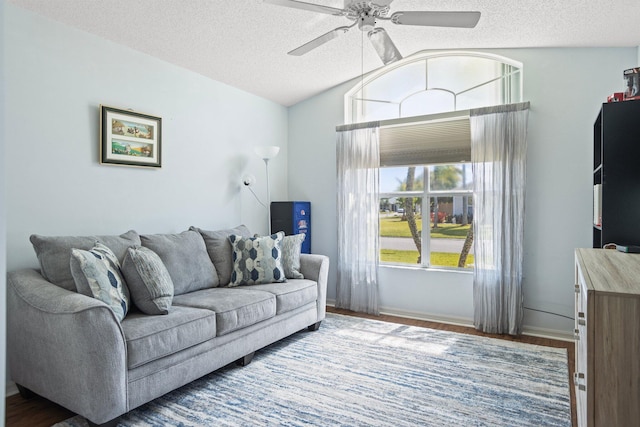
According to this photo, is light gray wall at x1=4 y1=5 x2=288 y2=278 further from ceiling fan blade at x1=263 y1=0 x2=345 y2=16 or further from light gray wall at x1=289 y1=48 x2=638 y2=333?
light gray wall at x1=289 y1=48 x2=638 y2=333

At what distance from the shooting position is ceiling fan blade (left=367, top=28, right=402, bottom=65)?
2.43 metres

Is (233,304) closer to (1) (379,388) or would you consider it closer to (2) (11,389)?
(1) (379,388)

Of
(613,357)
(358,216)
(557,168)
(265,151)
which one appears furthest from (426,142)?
(613,357)

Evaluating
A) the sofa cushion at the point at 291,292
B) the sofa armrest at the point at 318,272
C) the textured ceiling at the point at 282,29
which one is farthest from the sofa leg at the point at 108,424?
the textured ceiling at the point at 282,29

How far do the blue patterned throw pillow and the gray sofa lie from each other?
0.11 m

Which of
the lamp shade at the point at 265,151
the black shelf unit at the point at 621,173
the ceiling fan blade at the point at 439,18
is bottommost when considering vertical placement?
the black shelf unit at the point at 621,173

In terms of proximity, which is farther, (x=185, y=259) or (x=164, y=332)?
(x=185, y=259)

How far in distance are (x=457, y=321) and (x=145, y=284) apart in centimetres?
305

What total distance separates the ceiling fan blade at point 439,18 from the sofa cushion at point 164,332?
218 cm

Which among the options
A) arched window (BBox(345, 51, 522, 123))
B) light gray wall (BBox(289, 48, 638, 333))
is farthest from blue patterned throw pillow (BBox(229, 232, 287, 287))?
arched window (BBox(345, 51, 522, 123))

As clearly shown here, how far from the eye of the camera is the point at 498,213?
3.66 metres

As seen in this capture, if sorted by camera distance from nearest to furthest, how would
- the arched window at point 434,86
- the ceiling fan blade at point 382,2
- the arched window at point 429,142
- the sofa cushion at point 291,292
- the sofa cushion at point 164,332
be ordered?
the sofa cushion at point 164,332 < the ceiling fan blade at point 382,2 < the sofa cushion at point 291,292 < the arched window at point 434,86 < the arched window at point 429,142

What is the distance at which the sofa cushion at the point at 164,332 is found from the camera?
81.7 inches

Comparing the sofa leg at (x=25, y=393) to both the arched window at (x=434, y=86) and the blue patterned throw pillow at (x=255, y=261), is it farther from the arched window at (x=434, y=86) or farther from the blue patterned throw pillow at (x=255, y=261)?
the arched window at (x=434, y=86)
